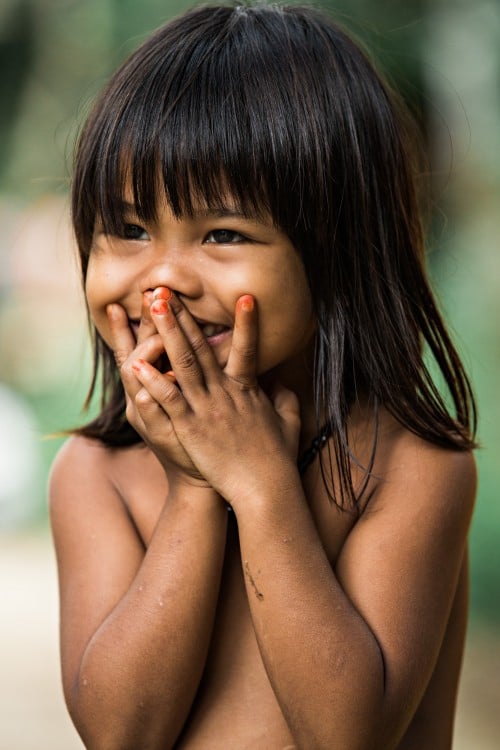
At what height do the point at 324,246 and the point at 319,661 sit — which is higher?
the point at 324,246

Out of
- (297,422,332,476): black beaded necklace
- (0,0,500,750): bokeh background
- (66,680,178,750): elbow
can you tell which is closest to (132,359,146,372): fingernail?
(297,422,332,476): black beaded necklace

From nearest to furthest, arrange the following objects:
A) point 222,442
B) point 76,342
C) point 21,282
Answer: point 222,442 → point 76,342 → point 21,282

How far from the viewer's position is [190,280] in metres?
1.51

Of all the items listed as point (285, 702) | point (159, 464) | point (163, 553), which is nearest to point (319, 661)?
point (285, 702)

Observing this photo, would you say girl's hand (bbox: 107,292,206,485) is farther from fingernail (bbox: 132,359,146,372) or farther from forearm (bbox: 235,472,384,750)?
forearm (bbox: 235,472,384,750)

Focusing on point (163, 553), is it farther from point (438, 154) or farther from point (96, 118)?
point (438, 154)

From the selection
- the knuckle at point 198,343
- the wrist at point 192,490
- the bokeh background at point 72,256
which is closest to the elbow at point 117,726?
the wrist at point 192,490

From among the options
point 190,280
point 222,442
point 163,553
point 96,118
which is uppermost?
point 96,118

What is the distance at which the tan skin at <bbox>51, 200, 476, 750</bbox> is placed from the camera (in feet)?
4.77

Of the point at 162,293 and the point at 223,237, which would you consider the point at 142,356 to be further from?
the point at 223,237

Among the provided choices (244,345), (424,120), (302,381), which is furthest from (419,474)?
(424,120)

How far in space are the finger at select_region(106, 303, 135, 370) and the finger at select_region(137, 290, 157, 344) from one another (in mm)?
20

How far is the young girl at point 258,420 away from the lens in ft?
4.87

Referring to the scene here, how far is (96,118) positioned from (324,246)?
1.39 feet
